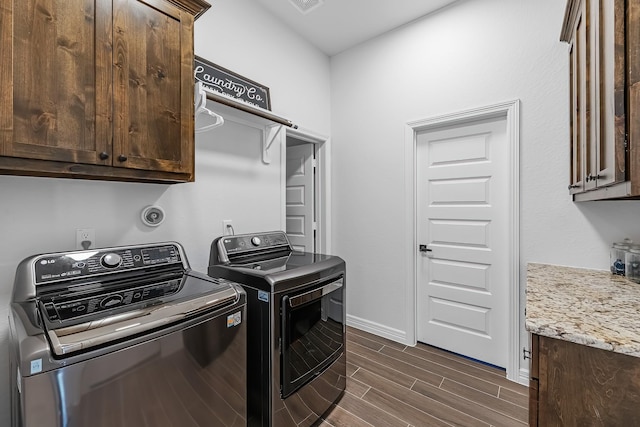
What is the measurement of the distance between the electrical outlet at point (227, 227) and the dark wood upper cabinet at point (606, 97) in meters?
2.13

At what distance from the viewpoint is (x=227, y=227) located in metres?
2.16

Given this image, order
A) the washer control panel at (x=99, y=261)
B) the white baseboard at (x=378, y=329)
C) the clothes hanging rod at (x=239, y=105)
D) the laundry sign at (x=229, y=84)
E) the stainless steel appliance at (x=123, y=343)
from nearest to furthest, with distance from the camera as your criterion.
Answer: the stainless steel appliance at (x=123, y=343) < the washer control panel at (x=99, y=261) < the clothes hanging rod at (x=239, y=105) < the laundry sign at (x=229, y=84) < the white baseboard at (x=378, y=329)

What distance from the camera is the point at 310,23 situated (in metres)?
2.65

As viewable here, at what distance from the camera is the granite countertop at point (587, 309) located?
895 mm

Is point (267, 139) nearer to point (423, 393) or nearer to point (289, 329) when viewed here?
point (289, 329)

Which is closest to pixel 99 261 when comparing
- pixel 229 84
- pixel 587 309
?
pixel 229 84

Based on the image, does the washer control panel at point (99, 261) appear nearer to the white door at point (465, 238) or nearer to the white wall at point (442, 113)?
the white wall at point (442, 113)

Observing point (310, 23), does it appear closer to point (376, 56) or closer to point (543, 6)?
point (376, 56)

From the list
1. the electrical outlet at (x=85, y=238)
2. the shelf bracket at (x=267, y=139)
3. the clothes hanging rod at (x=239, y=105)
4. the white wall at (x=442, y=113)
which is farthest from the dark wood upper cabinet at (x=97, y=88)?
the white wall at (x=442, y=113)

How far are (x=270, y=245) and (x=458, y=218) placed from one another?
5.41ft

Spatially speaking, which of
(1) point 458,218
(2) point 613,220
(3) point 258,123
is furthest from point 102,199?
(2) point 613,220

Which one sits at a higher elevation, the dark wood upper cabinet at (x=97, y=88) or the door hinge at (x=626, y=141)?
the dark wood upper cabinet at (x=97, y=88)

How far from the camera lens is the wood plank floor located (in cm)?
176

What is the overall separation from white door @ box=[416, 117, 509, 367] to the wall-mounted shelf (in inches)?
54.3
